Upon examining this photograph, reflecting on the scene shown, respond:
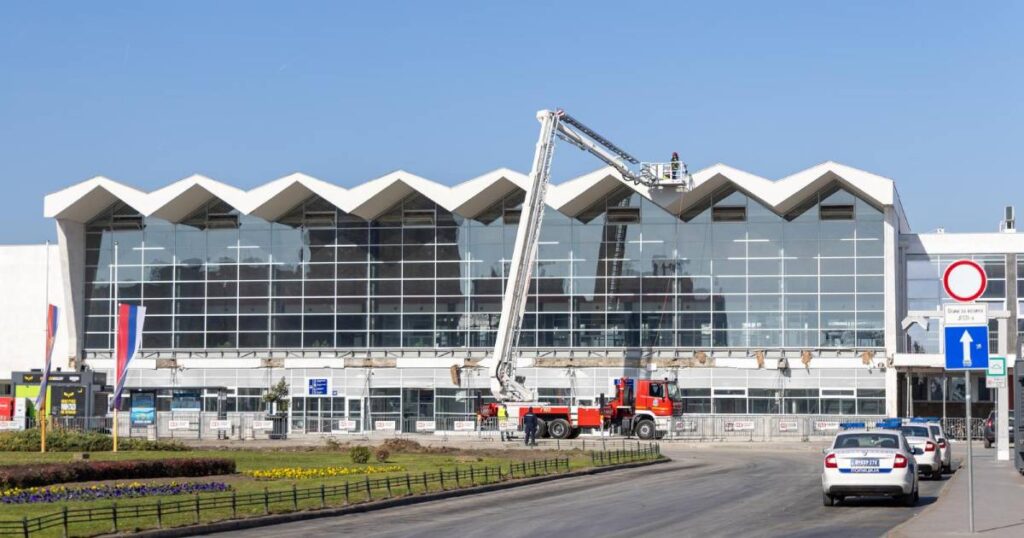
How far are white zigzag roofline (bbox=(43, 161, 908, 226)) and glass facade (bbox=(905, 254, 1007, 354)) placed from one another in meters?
2.93

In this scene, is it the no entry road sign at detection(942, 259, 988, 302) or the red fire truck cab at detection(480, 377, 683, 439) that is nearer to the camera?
the no entry road sign at detection(942, 259, 988, 302)

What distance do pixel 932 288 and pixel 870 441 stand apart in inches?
2085

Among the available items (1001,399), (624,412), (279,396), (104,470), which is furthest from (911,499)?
(279,396)

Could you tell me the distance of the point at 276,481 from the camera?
3195cm

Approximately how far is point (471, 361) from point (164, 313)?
17185 mm

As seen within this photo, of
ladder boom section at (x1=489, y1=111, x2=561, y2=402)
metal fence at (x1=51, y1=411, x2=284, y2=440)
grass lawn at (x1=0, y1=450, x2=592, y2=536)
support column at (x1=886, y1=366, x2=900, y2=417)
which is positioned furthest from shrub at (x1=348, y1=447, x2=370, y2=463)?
support column at (x1=886, y1=366, x2=900, y2=417)

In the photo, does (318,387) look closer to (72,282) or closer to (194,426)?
(194,426)

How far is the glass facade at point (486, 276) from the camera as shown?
227ft

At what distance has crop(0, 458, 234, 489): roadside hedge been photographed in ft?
94.5

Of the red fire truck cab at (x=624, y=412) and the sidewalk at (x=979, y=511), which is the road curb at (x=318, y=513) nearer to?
the sidewalk at (x=979, y=511)

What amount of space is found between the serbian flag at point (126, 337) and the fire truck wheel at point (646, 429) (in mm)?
24202

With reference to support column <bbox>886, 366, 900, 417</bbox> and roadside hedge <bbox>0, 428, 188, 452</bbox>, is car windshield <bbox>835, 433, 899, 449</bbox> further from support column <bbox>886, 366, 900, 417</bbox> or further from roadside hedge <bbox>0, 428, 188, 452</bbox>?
support column <bbox>886, 366, 900, 417</bbox>

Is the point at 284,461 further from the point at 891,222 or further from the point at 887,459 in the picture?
the point at 891,222

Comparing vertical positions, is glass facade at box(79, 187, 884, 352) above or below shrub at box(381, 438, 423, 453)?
above
